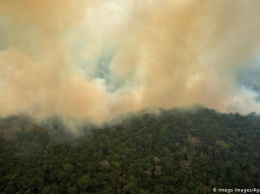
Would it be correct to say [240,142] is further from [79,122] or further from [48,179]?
[48,179]

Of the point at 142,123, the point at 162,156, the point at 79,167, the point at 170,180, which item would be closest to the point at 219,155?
the point at 162,156

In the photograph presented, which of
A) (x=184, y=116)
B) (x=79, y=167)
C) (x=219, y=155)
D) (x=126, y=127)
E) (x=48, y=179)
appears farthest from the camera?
(x=184, y=116)

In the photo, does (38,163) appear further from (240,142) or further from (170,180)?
(240,142)

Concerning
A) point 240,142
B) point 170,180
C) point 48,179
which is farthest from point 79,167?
point 240,142

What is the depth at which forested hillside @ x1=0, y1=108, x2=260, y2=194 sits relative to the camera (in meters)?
111

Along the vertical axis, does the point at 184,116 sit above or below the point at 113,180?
above

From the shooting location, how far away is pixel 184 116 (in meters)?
185

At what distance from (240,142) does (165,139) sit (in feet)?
116

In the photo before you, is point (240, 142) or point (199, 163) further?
point (240, 142)

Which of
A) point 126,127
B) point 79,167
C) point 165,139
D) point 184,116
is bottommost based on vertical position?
point 79,167

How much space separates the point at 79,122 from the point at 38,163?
51621 millimetres

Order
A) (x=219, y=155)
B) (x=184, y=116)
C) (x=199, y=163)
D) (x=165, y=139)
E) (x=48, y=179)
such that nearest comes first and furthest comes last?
1. (x=48, y=179)
2. (x=199, y=163)
3. (x=219, y=155)
4. (x=165, y=139)
5. (x=184, y=116)

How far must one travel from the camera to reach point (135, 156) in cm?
13512

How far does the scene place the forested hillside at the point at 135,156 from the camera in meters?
111
